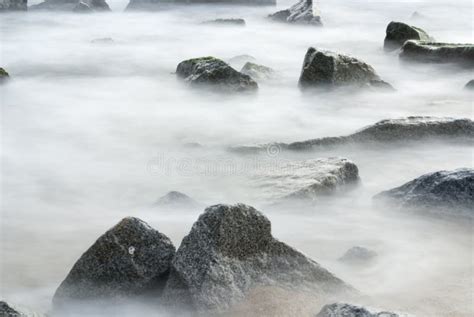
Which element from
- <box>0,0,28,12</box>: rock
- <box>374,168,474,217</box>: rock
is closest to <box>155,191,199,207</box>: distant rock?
<box>374,168,474,217</box>: rock

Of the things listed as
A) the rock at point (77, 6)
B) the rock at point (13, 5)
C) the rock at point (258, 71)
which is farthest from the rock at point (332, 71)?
the rock at point (13, 5)

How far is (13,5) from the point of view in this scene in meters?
29.0

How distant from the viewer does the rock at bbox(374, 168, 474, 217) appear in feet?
23.4

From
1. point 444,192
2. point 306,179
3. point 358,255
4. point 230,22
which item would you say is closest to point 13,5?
point 230,22

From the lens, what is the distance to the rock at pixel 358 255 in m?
6.31

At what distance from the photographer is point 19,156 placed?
34.3 feet

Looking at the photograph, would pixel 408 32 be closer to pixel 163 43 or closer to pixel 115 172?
pixel 163 43

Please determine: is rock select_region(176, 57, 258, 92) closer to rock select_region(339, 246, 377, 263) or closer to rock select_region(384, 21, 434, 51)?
rock select_region(384, 21, 434, 51)

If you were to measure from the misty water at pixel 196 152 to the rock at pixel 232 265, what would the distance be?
1.77ft

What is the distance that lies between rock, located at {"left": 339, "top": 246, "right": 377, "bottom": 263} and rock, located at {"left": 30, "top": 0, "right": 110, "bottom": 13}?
24.1 meters

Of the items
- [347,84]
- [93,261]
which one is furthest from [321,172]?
[347,84]

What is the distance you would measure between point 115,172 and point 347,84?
5856 millimetres

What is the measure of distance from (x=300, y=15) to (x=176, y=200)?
1776 centimetres

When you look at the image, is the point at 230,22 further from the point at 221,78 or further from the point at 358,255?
the point at 358,255
